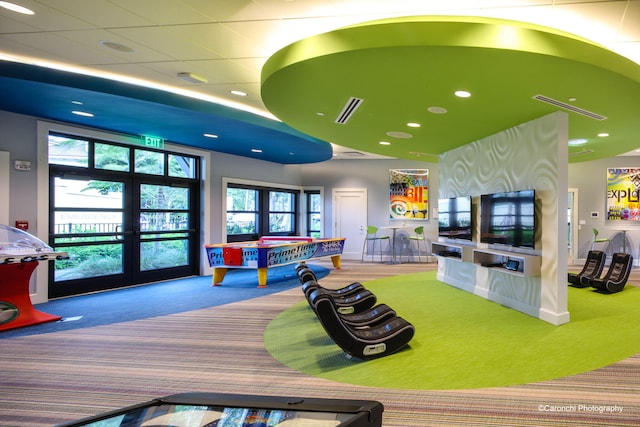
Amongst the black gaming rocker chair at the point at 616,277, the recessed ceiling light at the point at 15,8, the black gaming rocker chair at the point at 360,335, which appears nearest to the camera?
the recessed ceiling light at the point at 15,8

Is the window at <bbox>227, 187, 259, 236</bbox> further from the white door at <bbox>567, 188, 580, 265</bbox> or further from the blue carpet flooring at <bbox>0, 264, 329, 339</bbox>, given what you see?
the white door at <bbox>567, 188, 580, 265</bbox>

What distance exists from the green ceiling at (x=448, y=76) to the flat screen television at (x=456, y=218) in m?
1.61

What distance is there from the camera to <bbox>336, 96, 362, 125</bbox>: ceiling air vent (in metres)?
4.51

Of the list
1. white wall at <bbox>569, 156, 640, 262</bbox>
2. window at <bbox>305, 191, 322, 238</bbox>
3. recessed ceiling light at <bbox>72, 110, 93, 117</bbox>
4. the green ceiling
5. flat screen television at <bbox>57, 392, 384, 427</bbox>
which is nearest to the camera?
flat screen television at <bbox>57, 392, 384, 427</bbox>

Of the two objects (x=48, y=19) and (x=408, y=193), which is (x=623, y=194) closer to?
(x=408, y=193)

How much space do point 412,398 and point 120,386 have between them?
2.46 m

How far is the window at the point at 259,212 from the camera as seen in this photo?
10.1 metres

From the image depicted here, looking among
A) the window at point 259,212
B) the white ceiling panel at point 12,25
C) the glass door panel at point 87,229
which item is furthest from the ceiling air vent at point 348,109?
the window at point 259,212

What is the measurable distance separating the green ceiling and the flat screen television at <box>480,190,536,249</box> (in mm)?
1135

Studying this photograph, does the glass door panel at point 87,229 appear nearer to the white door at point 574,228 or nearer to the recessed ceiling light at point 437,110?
the recessed ceiling light at point 437,110

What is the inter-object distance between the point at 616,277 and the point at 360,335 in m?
6.49

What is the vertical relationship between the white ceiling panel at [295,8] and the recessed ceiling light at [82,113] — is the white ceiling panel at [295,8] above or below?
above

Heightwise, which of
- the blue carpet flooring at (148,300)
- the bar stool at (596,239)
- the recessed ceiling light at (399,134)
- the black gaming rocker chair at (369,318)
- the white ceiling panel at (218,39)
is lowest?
the blue carpet flooring at (148,300)

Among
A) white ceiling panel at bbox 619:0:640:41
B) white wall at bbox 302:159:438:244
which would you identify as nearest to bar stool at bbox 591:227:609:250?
white wall at bbox 302:159:438:244
